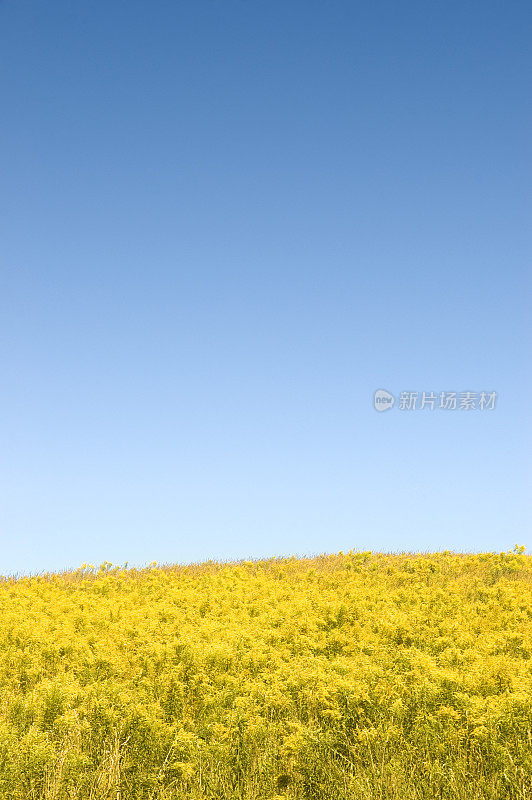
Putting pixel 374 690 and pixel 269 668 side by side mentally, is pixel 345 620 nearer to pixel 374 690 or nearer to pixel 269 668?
pixel 269 668

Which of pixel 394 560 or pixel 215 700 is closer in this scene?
pixel 215 700

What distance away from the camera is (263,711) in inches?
277

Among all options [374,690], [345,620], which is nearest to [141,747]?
[374,690]

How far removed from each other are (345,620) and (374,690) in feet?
16.0

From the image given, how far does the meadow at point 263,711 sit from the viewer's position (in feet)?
19.5

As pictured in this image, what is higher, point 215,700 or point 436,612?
point 436,612

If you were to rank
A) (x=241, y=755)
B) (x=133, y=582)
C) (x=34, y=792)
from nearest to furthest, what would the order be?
1. (x=34, y=792)
2. (x=241, y=755)
3. (x=133, y=582)

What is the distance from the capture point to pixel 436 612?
12.8 meters

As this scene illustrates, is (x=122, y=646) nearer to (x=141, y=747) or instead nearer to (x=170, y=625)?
(x=170, y=625)

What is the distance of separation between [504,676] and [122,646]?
5.72 meters

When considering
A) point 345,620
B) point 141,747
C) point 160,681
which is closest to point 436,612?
point 345,620

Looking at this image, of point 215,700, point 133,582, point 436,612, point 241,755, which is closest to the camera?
point 241,755

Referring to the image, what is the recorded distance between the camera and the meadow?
5.94 m

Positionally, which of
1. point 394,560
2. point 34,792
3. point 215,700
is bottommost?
point 34,792
